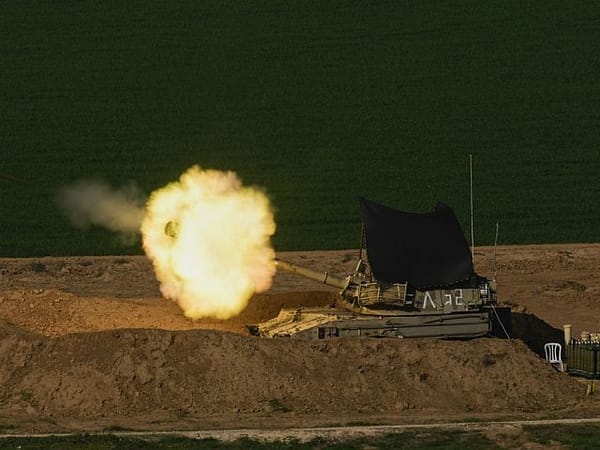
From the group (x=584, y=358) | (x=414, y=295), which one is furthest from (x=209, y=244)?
(x=584, y=358)

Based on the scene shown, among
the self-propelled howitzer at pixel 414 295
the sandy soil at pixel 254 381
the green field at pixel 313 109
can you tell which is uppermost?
the green field at pixel 313 109

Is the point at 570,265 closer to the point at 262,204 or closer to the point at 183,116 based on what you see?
the point at 262,204

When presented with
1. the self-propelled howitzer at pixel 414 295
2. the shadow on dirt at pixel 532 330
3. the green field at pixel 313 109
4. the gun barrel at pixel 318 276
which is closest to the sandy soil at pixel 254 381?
the self-propelled howitzer at pixel 414 295

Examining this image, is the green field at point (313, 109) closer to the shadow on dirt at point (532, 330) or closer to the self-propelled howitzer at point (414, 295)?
the shadow on dirt at point (532, 330)

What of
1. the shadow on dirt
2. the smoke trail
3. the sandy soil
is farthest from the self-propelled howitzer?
the smoke trail

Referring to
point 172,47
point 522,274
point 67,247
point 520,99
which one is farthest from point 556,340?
point 172,47

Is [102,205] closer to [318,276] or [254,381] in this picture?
[318,276]

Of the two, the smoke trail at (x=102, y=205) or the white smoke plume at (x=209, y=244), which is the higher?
the smoke trail at (x=102, y=205)
